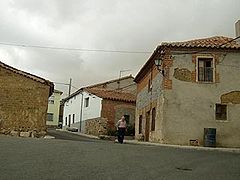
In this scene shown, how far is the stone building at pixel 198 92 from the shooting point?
20141 millimetres

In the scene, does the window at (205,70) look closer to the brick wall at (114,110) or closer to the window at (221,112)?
the window at (221,112)

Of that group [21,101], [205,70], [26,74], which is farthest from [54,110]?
[205,70]

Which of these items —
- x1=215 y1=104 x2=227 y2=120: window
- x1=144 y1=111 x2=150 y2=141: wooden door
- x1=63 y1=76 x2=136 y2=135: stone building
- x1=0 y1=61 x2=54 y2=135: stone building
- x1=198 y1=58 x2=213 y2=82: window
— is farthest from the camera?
x1=63 y1=76 x2=136 y2=135: stone building

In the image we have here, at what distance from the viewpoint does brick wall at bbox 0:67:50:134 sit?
896 inches

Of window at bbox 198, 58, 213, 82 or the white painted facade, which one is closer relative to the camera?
window at bbox 198, 58, 213, 82

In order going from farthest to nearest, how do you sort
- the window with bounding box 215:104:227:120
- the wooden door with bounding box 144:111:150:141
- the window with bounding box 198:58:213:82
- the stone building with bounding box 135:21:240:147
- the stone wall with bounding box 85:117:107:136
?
1. the stone wall with bounding box 85:117:107:136
2. the wooden door with bounding box 144:111:150:141
3. the window with bounding box 198:58:213:82
4. the window with bounding box 215:104:227:120
5. the stone building with bounding box 135:21:240:147

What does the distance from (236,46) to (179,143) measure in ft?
20.5

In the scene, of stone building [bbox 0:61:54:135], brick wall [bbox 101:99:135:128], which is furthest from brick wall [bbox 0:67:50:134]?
brick wall [bbox 101:99:135:128]

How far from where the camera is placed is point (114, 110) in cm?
3509

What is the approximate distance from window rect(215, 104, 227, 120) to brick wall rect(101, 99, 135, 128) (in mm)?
15246

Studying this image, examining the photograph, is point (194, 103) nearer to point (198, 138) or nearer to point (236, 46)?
point (198, 138)

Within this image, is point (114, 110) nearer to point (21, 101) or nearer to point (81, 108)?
point (81, 108)

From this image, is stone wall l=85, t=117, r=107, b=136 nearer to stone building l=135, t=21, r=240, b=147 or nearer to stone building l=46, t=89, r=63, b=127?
stone building l=135, t=21, r=240, b=147

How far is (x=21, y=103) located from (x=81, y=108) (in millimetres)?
19381
